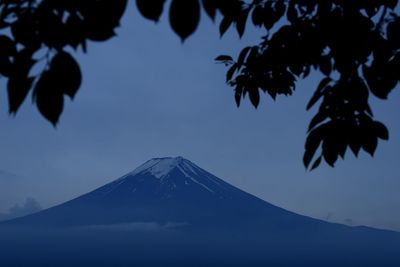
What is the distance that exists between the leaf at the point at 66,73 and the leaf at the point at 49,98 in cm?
2

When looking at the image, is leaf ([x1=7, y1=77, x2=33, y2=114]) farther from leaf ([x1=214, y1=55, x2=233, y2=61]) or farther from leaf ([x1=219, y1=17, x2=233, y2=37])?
leaf ([x1=214, y1=55, x2=233, y2=61])

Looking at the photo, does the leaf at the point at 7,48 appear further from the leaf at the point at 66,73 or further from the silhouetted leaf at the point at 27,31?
the leaf at the point at 66,73

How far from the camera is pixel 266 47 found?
4.54 metres

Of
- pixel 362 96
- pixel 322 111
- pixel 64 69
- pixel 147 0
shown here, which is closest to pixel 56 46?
pixel 64 69

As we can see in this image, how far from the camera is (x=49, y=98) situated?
193 centimetres

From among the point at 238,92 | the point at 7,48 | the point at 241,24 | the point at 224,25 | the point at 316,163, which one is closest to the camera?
the point at 7,48

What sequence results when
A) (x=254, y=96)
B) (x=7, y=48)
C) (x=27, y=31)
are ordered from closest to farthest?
(x=27, y=31)
(x=7, y=48)
(x=254, y=96)

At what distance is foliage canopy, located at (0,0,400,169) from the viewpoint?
6.33ft

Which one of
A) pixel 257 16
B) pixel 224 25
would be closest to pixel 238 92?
pixel 257 16

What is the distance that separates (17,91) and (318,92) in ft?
5.39

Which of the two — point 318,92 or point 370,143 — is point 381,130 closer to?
point 370,143

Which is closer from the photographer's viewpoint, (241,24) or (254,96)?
(241,24)

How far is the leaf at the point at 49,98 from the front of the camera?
191cm

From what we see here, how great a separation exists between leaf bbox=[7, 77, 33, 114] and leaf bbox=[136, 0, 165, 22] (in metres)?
0.53
